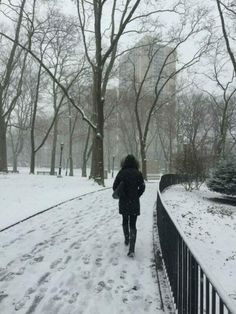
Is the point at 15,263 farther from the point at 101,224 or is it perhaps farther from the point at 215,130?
the point at 215,130

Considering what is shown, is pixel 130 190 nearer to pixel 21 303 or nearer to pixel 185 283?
pixel 21 303

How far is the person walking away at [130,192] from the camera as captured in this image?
905 cm

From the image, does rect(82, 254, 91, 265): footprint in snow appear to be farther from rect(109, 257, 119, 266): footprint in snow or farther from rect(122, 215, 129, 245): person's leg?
rect(122, 215, 129, 245): person's leg

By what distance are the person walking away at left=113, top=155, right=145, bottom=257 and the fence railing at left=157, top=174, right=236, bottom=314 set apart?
1.85 m

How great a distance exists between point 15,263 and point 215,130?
5417cm

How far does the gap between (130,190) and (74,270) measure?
2.02 metres

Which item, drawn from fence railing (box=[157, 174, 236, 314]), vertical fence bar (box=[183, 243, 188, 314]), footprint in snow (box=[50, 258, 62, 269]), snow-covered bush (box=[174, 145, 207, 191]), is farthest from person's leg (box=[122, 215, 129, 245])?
snow-covered bush (box=[174, 145, 207, 191])

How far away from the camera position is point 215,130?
6025 cm

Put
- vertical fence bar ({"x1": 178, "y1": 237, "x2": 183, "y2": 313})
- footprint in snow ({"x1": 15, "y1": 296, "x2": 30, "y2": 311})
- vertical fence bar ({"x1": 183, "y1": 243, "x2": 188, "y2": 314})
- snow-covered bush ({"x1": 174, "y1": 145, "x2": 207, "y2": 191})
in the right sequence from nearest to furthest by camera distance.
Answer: vertical fence bar ({"x1": 183, "y1": 243, "x2": 188, "y2": 314}), vertical fence bar ({"x1": 178, "y1": 237, "x2": 183, "y2": 313}), footprint in snow ({"x1": 15, "y1": 296, "x2": 30, "y2": 311}), snow-covered bush ({"x1": 174, "y1": 145, "x2": 207, "y2": 191})

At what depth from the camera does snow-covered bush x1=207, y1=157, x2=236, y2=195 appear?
1027 inches

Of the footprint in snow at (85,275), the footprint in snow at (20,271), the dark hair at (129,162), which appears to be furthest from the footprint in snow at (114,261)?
the dark hair at (129,162)

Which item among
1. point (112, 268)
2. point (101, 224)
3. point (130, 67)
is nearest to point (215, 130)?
point (130, 67)

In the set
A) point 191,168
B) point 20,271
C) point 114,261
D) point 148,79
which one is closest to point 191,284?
point 20,271

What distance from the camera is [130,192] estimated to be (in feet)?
30.0
